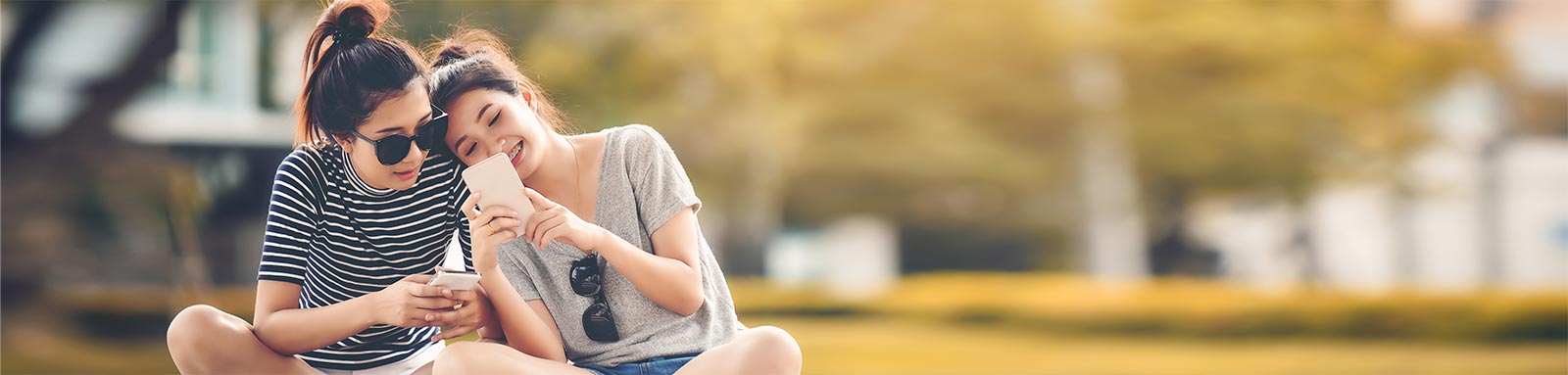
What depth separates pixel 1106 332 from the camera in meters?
15.9

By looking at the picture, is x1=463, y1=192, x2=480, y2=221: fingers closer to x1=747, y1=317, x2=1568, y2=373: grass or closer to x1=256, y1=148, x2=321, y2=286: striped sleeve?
x1=256, y1=148, x2=321, y2=286: striped sleeve

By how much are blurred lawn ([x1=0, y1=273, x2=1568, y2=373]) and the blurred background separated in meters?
0.04

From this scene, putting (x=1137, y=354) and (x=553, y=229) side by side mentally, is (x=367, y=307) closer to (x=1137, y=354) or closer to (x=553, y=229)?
Result: (x=553, y=229)

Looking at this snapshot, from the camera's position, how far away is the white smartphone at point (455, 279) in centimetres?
254

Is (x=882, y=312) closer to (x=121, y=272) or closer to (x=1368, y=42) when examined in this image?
(x=1368, y=42)

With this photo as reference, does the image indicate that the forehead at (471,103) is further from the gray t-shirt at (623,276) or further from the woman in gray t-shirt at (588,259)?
the gray t-shirt at (623,276)

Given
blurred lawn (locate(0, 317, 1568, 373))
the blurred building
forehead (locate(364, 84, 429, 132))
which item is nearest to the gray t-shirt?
forehead (locate(364, 84, 429, 132))

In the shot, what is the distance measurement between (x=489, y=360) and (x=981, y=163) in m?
19.7

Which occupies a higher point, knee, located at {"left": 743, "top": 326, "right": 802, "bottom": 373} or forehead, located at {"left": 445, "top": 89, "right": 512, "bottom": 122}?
forehead, located at {"left": 445, "top": 89, "right": 512, "bottom": 122}

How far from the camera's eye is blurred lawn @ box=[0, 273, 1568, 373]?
11133 mm

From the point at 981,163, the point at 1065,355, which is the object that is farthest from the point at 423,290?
the point at 981,163

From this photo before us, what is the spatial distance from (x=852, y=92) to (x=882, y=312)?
11.8ft

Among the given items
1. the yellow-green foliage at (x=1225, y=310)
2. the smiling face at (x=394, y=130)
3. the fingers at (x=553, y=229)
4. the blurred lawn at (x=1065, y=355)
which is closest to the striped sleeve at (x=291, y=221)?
the smiling face at (x=394, y=130)

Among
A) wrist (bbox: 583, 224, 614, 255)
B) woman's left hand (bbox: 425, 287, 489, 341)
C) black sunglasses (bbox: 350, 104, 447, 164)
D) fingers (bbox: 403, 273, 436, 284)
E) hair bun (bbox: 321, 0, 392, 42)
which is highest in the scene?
hair bun (bbox: 321, 0, 392, 42)
